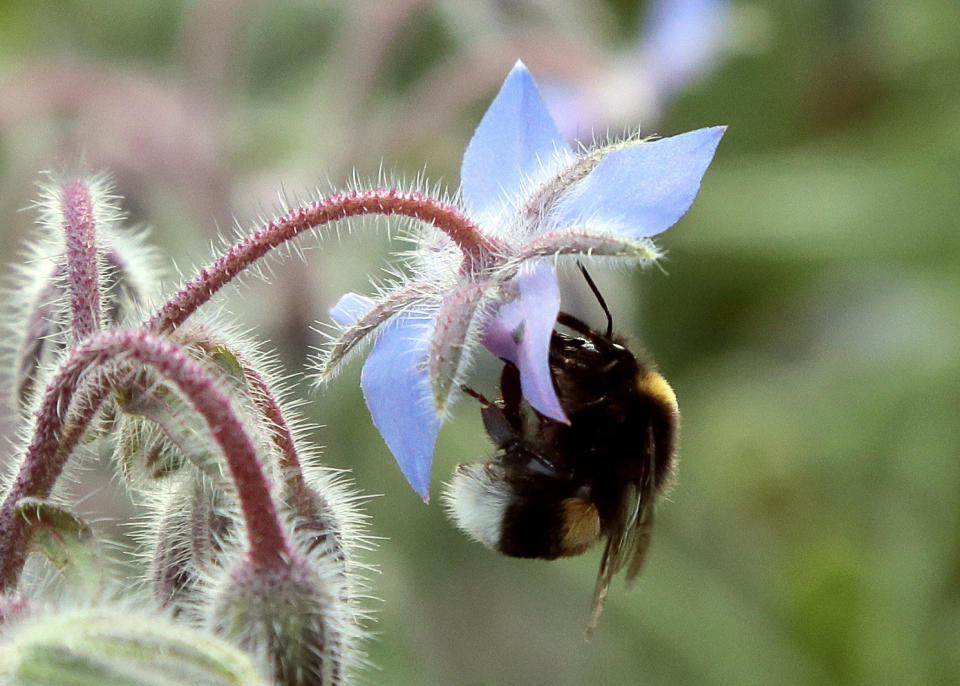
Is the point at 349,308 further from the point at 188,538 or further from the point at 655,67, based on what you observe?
the point at 655,67

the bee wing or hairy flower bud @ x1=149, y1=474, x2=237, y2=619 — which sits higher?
the bee wing

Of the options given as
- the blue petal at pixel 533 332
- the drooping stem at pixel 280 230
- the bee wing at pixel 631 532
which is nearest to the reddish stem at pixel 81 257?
the drooping stem at pixel 280 230

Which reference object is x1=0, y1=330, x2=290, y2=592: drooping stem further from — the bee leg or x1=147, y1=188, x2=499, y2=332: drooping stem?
the bee leg

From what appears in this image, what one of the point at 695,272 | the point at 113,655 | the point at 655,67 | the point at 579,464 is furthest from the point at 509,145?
the point at 695,272

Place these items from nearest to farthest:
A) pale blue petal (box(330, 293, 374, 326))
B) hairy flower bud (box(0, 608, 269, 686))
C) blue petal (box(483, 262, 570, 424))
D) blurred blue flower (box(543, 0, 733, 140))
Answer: hairy flower bud (box(0, 608, 269, 686))
blue petal (box(483, 262, 570, 424))
pale blue petal (box(330, 293, 374, 326))
blurred blue flower (box(543, 0, 733, 140))

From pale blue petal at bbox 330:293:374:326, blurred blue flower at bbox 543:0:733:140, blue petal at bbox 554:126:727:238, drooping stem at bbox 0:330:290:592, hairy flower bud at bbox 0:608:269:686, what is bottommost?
hairy flower bud at bbox 0:608:269:686

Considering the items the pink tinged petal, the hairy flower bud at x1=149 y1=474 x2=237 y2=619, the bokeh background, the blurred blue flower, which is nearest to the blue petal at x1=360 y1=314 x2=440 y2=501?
the pink tinged petal
